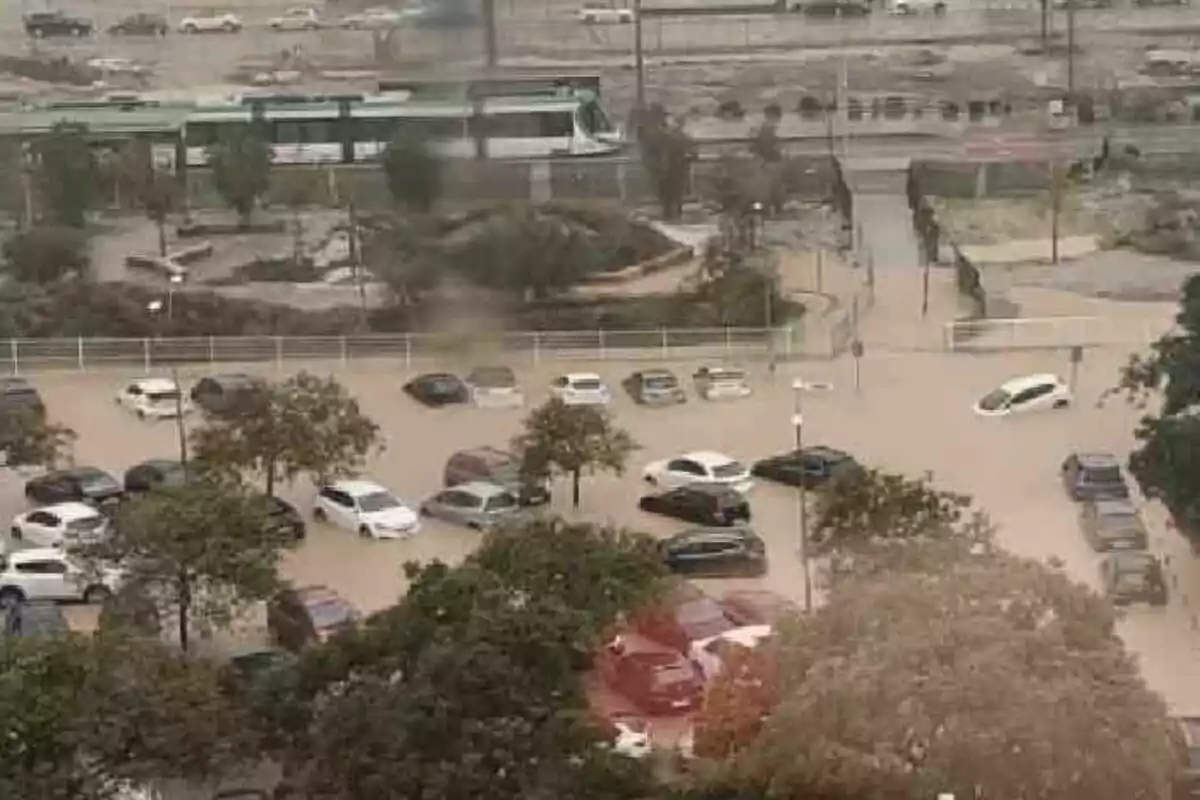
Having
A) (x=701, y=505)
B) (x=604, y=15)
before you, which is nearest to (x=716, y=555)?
(x=701, y=505)

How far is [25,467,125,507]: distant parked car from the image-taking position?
4023 mm

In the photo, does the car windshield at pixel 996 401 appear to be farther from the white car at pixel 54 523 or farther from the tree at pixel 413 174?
the white car at pixel 54 523

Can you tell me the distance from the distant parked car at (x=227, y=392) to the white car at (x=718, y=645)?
4.02ft

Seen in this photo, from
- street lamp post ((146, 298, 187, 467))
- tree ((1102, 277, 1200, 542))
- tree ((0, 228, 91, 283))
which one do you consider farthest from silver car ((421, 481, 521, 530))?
tree ((0, 228, 91, 283))

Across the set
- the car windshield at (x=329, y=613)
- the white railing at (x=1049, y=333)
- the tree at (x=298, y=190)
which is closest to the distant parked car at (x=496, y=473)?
the car windshield at (x=329, y=613)

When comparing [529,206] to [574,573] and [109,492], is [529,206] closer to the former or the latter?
[109,492]

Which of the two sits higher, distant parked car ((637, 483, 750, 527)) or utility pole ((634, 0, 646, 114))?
utility pole ((634, 0, 646, 114))

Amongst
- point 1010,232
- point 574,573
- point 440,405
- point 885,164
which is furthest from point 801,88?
point 574,573

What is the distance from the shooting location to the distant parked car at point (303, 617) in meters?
3.11

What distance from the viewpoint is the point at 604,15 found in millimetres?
9688

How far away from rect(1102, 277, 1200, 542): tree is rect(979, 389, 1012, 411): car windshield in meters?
0.22

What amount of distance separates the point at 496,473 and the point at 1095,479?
100cm

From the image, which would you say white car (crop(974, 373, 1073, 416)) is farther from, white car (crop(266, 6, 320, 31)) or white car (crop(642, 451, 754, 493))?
white car (crop(266, 6, 320, 31))

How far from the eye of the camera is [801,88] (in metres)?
8.67
